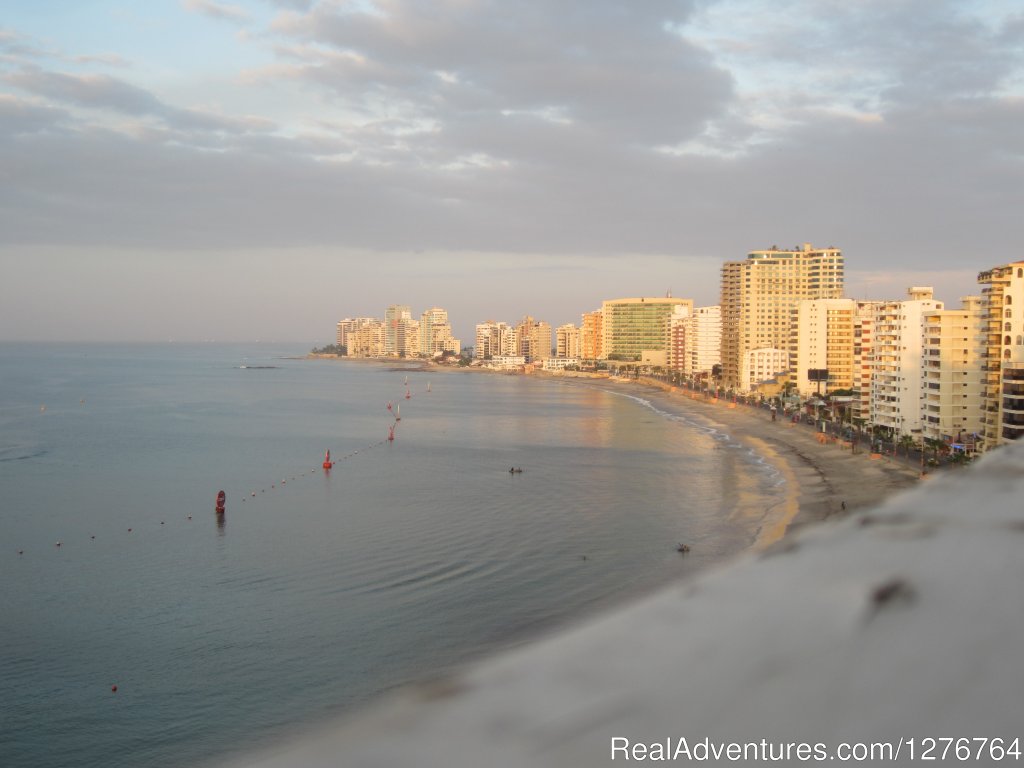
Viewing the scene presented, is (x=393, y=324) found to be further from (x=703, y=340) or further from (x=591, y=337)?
(x=703, y=340)

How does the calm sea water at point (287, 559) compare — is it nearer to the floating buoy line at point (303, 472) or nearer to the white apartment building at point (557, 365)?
the floating buoy line at point (303, 472)

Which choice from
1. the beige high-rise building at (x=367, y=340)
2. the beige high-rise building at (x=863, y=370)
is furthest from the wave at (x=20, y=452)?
the beige high-rise building at (x=367, y=340)

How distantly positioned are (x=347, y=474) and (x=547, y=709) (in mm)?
17902

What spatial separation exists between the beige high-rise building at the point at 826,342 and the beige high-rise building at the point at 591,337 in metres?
39.4

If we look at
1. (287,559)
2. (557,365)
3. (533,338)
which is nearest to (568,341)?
(533,338)

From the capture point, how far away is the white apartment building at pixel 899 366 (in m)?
20.7

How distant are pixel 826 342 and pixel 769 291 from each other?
1459cm

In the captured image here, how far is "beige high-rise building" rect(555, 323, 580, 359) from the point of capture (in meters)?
81.0

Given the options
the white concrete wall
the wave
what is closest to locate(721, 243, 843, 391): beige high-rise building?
the wave

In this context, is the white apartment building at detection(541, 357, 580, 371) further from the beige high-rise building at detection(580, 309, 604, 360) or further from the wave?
the wave

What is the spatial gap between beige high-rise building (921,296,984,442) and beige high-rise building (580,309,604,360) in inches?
2144

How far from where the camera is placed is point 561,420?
3053 cm

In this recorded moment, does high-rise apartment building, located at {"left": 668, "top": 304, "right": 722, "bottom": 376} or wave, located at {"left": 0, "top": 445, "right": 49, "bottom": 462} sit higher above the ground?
high-rise apartment building, located at {"left": 668, "top": 304, "right": 722, "bottom": 376}

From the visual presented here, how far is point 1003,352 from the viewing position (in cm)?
1667
